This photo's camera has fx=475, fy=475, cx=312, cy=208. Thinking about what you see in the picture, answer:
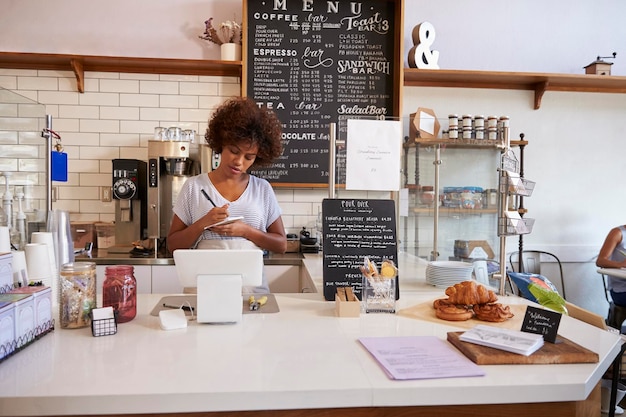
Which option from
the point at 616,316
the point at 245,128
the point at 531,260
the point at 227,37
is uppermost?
the point at 227,37

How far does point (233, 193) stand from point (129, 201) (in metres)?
1.36

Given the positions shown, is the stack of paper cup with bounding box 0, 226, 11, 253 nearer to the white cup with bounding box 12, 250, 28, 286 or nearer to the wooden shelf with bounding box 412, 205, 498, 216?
the white cup with bounding box 12, 250, 28, 286

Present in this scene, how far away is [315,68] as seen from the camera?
3.62m

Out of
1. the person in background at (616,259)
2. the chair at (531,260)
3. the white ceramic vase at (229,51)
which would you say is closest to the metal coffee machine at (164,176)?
the white ceramic vase at (229,51)

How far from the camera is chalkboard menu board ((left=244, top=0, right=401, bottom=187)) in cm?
356

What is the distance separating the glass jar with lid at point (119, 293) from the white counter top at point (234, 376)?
76 mm

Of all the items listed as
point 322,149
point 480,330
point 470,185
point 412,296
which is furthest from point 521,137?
point 480,330

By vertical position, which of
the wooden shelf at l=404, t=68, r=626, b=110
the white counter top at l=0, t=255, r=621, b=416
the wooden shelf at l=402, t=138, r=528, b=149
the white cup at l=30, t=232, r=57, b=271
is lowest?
the white counter top at l=0, t=255, r=621, b=416

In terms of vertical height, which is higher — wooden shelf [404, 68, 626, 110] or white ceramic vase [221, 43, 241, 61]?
white ceramic vase [221, 43, 241, 61]

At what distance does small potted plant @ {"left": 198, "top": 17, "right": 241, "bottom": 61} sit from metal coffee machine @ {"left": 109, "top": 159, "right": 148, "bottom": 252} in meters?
1.01

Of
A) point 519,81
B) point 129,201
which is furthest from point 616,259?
point 129,201

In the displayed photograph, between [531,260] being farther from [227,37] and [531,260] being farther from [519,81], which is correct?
[227,37]

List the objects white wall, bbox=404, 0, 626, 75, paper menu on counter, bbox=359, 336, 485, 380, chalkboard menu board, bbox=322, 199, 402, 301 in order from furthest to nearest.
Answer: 1. white wall, bbox=404, 0, 626, 75
2. chalkboard menu board, bbox=322, 199, 402, 301
3. paper menu on counter, bbox=359, 336, 485, 380

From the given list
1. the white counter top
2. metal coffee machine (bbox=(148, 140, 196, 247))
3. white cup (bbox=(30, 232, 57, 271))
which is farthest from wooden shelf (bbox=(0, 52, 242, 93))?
the white counter top
